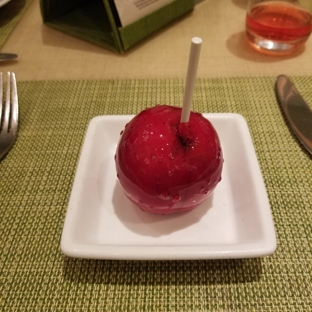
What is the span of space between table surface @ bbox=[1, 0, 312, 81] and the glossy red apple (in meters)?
0.38

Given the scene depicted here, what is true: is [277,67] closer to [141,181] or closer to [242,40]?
[242,40]

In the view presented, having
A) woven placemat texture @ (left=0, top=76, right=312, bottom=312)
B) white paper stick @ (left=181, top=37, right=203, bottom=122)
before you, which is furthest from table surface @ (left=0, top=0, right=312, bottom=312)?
white paper stick @ (left=181, top=37, right=203, bottom=122)

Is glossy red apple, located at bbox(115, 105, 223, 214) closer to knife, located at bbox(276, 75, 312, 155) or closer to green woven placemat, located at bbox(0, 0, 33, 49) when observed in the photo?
knife, located at bbox(276, 75, 312, 155)

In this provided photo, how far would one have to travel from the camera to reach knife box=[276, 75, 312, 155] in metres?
0.56

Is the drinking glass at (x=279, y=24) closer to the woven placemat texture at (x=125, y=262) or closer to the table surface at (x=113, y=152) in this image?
the table surface at (x=113, y=152)

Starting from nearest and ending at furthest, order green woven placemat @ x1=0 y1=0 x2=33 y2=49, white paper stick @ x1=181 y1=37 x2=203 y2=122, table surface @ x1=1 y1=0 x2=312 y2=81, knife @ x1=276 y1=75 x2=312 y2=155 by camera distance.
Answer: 1. white paper stick @ x1=181 y1=37 x2=203 y2=122
2. knife @ x1=276 y1=75 x2=312 y2=155
3. table surface @ x1=1 y1=0 x2=312 y2=81
4. green woven placemat @ x1=0 y1=0 x2=33 y2=49

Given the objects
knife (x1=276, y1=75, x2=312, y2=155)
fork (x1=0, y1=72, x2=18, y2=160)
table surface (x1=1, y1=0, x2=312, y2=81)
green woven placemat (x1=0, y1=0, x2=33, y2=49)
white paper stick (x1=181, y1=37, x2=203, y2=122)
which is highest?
white paper stick (x1=181, y1=37, x2=203, y2=122)

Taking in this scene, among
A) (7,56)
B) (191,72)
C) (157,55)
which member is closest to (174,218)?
(191,72)

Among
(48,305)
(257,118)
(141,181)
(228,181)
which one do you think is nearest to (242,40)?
(257,118)

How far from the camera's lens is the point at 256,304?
376 millimetres

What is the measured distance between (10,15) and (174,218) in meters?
0.85

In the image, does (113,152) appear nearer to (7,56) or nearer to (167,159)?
(167,159)

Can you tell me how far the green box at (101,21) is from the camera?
796 millimetres

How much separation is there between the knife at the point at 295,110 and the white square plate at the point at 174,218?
123 mm
